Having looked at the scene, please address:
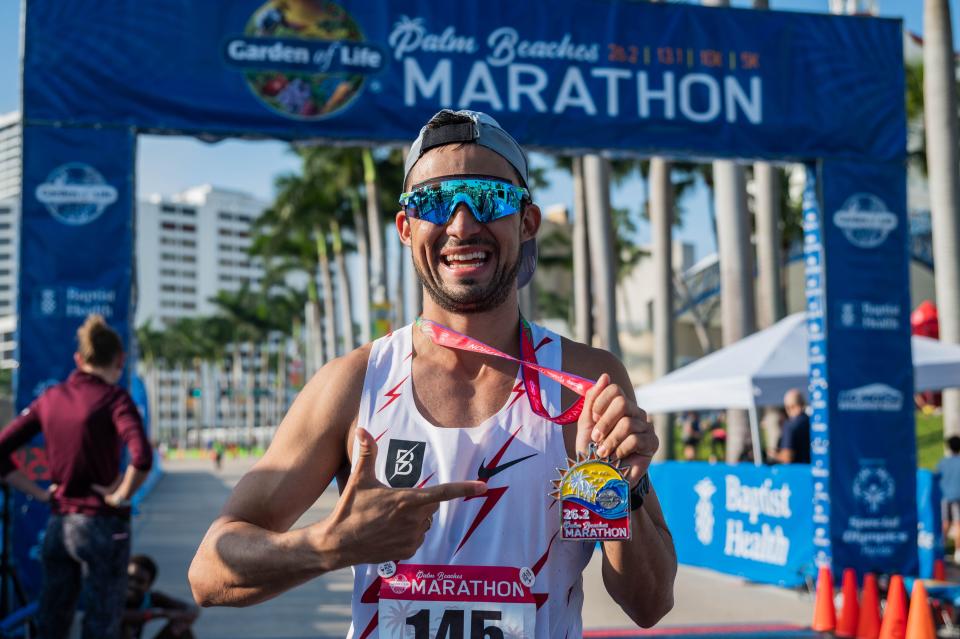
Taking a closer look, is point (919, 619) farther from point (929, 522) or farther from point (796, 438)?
point (929, 522)

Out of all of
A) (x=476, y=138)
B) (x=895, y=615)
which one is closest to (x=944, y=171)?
→ (x=895, y=615)

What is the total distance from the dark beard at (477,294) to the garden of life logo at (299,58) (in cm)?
712

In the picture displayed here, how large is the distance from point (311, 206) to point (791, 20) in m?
38.9

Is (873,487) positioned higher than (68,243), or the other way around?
(68,243)

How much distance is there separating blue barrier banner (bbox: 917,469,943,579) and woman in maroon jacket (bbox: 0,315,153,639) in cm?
885

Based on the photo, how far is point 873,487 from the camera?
402 inches

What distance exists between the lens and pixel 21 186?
851 cm

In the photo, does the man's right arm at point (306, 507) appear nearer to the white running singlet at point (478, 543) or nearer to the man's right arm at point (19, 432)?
the white running singlet at point (478, 543)

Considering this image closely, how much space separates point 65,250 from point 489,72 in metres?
3.90

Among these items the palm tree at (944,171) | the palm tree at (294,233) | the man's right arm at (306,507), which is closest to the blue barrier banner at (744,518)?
the palm tree at (944,171)

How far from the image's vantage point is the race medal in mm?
1981

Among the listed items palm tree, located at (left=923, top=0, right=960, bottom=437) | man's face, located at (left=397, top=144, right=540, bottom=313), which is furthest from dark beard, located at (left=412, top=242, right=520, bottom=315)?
palm tree, located at (left=923, top=0, right=960, bottom=437)

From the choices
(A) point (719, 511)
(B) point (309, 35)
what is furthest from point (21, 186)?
(A) point (719, 511)

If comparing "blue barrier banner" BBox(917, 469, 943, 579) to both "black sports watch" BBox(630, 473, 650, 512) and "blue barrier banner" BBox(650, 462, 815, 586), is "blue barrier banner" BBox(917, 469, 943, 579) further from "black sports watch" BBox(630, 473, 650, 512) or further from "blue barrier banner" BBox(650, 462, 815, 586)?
"black sports watch" BBox(630, 473, 650, 512)
